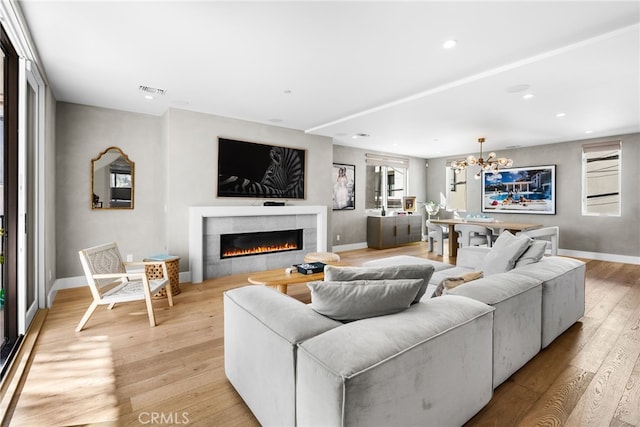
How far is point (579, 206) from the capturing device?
260 inches

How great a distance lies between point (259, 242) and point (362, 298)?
3.92m

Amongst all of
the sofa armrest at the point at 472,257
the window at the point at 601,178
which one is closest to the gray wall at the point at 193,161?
the sofa armrest at the point at 472,257

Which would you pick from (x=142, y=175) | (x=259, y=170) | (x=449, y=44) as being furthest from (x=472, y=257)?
(x=142, y=175)

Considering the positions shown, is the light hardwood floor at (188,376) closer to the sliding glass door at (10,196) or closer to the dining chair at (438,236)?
the sliding glass door at (10,196)

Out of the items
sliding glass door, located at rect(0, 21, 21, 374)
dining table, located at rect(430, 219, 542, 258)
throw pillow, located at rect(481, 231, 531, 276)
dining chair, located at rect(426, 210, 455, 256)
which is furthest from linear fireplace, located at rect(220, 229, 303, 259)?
throw pillow, located at rect(481, 231, 531, 276)

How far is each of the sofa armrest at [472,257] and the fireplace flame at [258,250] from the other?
9.20 feet

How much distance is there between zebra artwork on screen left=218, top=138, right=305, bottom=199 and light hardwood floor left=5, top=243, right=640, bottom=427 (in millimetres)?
2246

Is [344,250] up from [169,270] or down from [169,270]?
down

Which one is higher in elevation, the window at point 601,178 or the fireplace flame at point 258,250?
the window at point 601,178

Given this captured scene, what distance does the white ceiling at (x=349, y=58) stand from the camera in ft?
7.32

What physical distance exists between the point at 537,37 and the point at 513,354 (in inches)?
94.1

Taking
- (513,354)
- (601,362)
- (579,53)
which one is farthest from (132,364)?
(579,53)

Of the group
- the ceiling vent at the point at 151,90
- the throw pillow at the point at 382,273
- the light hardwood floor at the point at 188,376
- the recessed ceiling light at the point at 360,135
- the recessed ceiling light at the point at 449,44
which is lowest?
the light hardwood floor at the point at 188,376

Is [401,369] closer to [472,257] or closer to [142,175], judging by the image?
[472,257]
